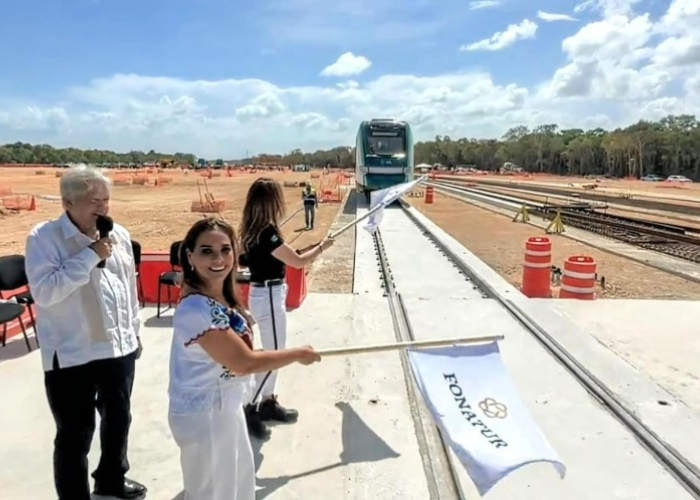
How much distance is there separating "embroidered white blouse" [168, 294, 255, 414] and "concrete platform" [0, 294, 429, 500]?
1.28 metres

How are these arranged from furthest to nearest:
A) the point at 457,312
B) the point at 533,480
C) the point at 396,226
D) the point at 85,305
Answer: the point at 396,226 < the point at 457,312 < the point at 533,480 < the point at 85,305

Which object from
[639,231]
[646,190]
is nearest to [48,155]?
[646,190]

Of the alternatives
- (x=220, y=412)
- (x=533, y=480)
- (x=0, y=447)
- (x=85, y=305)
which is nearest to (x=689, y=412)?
(x=533, y=480)

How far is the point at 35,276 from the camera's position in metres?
2.78

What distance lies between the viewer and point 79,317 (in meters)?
2.93

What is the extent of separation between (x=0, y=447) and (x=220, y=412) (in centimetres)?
242

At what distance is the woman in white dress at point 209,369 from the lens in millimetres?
2375

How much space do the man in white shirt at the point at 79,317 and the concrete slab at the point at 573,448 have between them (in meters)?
2.22

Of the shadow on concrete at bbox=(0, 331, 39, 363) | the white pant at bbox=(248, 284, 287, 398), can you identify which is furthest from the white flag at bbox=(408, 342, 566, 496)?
the shadow on concrete at bbox=(0, 331, 39, 363)

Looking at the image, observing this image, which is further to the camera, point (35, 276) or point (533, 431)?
point (35, 276)

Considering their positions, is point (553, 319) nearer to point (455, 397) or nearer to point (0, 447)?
point (455, 397)

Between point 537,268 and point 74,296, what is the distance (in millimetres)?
7564

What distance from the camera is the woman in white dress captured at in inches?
93.5

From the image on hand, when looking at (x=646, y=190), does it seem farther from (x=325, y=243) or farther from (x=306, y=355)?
(x=306, y=355)
